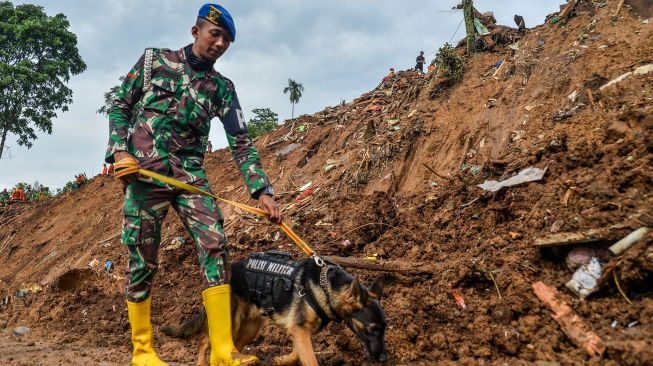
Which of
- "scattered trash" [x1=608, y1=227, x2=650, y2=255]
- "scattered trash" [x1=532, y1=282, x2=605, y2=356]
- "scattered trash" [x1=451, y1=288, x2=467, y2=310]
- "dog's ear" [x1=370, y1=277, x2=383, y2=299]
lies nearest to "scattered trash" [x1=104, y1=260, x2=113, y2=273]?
"dog's ear" [x1=370, y1=277, x2=383, y2=299]

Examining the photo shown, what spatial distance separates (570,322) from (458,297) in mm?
929

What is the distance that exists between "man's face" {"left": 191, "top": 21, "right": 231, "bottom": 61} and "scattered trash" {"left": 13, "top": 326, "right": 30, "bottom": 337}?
213 inches

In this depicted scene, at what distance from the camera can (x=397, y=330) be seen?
3.81m

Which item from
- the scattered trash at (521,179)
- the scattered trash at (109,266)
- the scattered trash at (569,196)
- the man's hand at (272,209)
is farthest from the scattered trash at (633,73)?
the scattered trash at (109,266)

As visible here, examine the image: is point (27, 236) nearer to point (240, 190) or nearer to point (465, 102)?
point (240, 190)

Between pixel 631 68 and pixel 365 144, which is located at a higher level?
pixel 365 144

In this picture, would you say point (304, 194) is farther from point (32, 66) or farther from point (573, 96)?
point (32, 66)

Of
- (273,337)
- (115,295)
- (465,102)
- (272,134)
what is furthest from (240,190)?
(273,337)

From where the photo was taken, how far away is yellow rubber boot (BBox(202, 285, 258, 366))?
2.99 m

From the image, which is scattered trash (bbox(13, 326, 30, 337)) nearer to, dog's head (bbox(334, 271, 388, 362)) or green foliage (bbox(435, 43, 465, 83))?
dog's head (bbox(334, 271, 388, 362))

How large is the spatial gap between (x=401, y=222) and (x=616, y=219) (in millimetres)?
2662

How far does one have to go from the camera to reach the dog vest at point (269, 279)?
136 inches

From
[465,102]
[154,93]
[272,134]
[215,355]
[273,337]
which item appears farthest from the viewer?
[272,134]

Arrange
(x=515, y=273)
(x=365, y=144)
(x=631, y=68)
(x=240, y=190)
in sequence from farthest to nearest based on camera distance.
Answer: (x=240, y=190) → (x=365, y=144) → (x=631, y=68) → (x=515, y=273)
